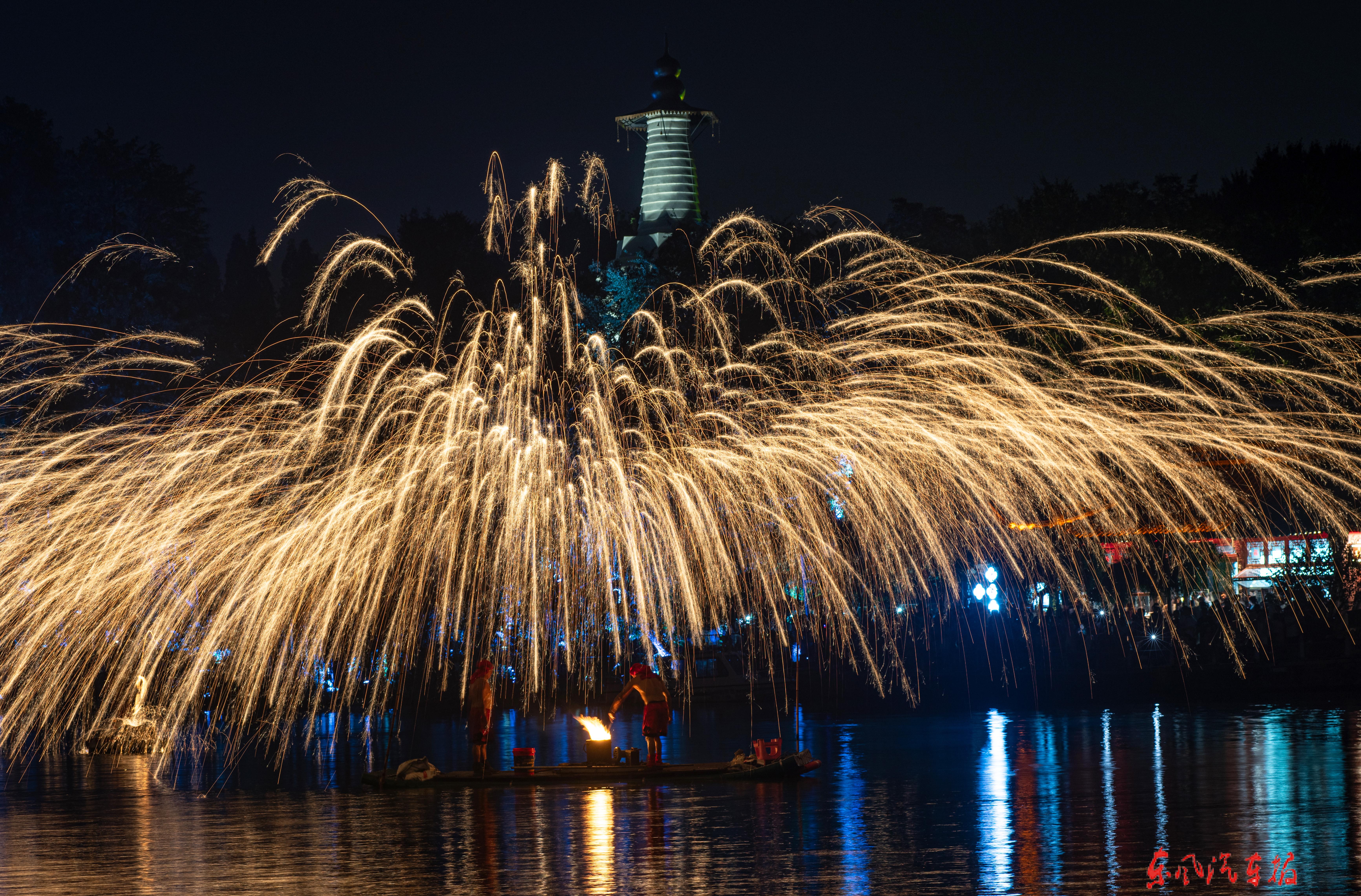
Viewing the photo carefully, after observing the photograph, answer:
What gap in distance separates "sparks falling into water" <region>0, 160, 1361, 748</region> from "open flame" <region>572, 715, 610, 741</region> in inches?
110

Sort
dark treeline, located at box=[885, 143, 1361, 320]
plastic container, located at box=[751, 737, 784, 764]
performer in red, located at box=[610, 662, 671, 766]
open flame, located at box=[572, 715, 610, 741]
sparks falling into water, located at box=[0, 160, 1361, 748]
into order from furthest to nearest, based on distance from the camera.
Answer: dark treeline, located at box=[885, 143, 1361, 320]
sparks falling into water, located at box=[0, 160, 1361, 748]
performer in red, located at box=[610, 662, 671, 766]
open flame, located at box=[572, 715, 610, 741]
plastic container, located at box=[751, 737, 784, 764]

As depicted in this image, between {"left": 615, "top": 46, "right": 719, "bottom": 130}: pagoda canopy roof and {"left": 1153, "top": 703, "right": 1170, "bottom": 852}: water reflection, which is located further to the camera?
{"left": 615, "top": 46, "right": 719, "bottom": 130}: pagoda canopy roof

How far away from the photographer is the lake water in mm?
10281

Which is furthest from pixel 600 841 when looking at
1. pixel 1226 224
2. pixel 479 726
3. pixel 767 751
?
pixel 1226 224

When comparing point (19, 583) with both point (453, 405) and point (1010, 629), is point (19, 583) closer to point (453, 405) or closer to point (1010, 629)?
point (453, 405)

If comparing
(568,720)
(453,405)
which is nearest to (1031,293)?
(568,720)

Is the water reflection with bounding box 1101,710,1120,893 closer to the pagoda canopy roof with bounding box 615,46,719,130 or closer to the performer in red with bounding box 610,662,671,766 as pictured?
the performer in red with bounding box 610,662,671,766

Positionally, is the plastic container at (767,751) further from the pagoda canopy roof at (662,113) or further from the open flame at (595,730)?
the pagoda canopy roof at (662,113)

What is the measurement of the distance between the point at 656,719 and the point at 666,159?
51138 millimetres

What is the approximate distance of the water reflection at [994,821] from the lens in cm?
989

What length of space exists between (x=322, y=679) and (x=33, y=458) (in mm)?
8393

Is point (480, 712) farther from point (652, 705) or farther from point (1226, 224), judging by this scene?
point (1226, 224)

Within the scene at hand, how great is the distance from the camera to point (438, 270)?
4875 cm

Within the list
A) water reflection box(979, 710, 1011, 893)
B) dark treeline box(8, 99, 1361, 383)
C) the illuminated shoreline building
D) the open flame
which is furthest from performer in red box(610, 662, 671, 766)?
the illuminated shoreline building
